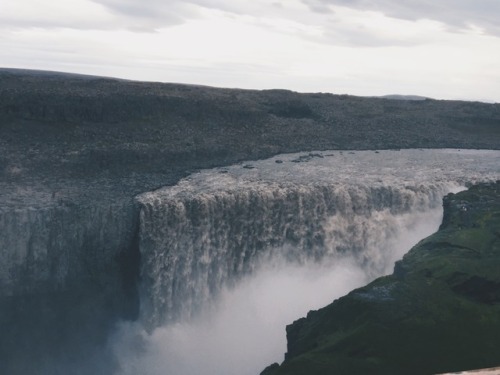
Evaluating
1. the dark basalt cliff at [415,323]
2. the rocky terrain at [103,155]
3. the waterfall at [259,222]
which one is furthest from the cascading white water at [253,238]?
the dark basalt cliff at [415,323]

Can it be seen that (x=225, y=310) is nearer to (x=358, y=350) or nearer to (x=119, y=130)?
(x=358, y=350)

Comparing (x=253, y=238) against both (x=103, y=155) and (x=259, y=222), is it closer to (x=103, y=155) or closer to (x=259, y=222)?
(x=259, y=222)

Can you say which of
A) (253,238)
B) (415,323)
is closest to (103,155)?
(253,238)

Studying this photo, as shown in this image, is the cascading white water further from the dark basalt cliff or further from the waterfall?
the dark basalt cliff

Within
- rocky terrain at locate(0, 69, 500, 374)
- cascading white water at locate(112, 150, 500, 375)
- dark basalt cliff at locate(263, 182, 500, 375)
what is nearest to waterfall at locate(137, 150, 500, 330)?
cascading white water at locate(112, 150, 500, 375)

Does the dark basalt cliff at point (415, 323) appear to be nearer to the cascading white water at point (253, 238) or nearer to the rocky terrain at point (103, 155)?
the cascading white water at point (253, 238)

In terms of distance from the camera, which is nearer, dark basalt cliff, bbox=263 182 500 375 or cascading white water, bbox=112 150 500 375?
dark basalt cliff, bbox=263 182 500 375
